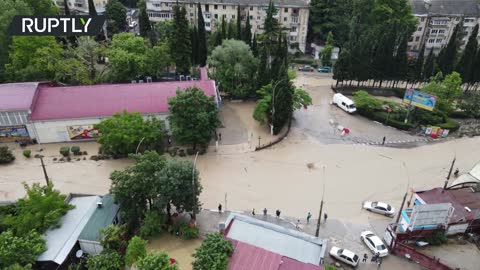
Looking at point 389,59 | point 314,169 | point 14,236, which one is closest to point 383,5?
point 389,59

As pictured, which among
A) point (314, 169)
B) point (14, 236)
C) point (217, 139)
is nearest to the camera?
point (14, 236)

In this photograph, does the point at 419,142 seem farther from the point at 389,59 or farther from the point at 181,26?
the point at 181,26

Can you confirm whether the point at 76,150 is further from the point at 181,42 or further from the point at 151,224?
the point at 181,42

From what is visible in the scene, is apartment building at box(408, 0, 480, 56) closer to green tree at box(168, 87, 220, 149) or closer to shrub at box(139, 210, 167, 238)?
green tree at box(168, 87, 220, 149)

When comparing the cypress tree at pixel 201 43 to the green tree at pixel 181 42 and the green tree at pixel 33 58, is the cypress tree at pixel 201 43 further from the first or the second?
the green tree at pixel 33 58

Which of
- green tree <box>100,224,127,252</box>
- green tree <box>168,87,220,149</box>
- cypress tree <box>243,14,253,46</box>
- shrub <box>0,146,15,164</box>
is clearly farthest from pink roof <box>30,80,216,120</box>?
cypress tree <box>243,14,253,46</box>

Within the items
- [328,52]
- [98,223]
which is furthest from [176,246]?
[328,52]

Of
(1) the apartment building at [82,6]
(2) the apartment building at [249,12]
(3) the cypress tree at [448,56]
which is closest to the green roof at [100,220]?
(2) the apartment building at [249,12]
